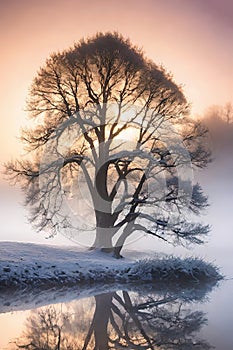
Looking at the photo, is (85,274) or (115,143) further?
(115,143)

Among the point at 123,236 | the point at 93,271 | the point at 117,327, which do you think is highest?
the point at 123,236

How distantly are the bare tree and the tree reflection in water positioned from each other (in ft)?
41.2

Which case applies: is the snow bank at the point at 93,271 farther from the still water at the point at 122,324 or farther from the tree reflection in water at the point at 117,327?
the tree reflection in water at the point at 117,327

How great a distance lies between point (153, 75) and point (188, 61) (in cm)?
199

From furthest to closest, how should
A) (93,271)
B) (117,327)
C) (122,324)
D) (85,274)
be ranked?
1. (93,271)
2. (85,274)
3. (122,324)
4. (117,327)

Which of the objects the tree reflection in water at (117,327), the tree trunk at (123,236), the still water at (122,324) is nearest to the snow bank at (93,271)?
the still water at (122,324)

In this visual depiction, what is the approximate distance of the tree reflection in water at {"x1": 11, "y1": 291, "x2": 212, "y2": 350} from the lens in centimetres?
495

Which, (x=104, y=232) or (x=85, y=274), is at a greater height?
(x=104, y=232)

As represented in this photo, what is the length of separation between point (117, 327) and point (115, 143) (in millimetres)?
16713

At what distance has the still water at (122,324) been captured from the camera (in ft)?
16.4

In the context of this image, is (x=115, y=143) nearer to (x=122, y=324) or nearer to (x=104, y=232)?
(x=104, y=232)

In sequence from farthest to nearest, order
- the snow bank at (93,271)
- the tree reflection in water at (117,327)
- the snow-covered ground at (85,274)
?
1. the snow bank at (93,271)
2. the snow-covered ground at (85,274)
3. the tree reflection in water at (117,327)

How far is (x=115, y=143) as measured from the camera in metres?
22.3

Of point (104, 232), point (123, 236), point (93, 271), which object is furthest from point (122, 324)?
point (104, 232)
